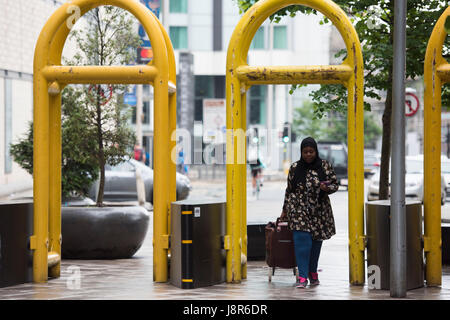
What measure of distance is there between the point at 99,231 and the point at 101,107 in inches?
78.5

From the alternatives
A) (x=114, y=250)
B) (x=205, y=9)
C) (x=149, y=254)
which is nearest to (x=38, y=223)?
(x=114, y=250)

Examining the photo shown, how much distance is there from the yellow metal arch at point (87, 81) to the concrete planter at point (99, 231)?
172cm

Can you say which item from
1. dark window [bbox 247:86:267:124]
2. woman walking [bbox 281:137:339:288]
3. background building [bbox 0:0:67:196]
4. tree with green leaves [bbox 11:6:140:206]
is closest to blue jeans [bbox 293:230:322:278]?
woman walking [bbox 281:137:339:288]

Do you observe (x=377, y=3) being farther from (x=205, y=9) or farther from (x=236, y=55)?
(x=205, y=9)

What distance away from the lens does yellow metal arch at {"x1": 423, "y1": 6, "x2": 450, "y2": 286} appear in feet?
29.8

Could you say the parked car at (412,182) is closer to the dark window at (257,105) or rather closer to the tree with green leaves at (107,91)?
the tree with green leaves at (107,91)

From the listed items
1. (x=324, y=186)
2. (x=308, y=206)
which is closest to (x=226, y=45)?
(x=308, y=206)

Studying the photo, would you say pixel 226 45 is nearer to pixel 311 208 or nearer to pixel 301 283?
pixel 311 208

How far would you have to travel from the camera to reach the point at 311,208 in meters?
8.91

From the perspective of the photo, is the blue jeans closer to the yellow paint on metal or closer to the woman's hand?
the woman's hand

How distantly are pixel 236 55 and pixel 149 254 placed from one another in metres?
4.31

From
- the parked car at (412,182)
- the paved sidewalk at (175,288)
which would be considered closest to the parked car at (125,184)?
the parked car at (412,182)

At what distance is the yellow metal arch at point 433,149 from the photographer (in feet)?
29.8

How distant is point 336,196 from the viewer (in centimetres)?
2873
